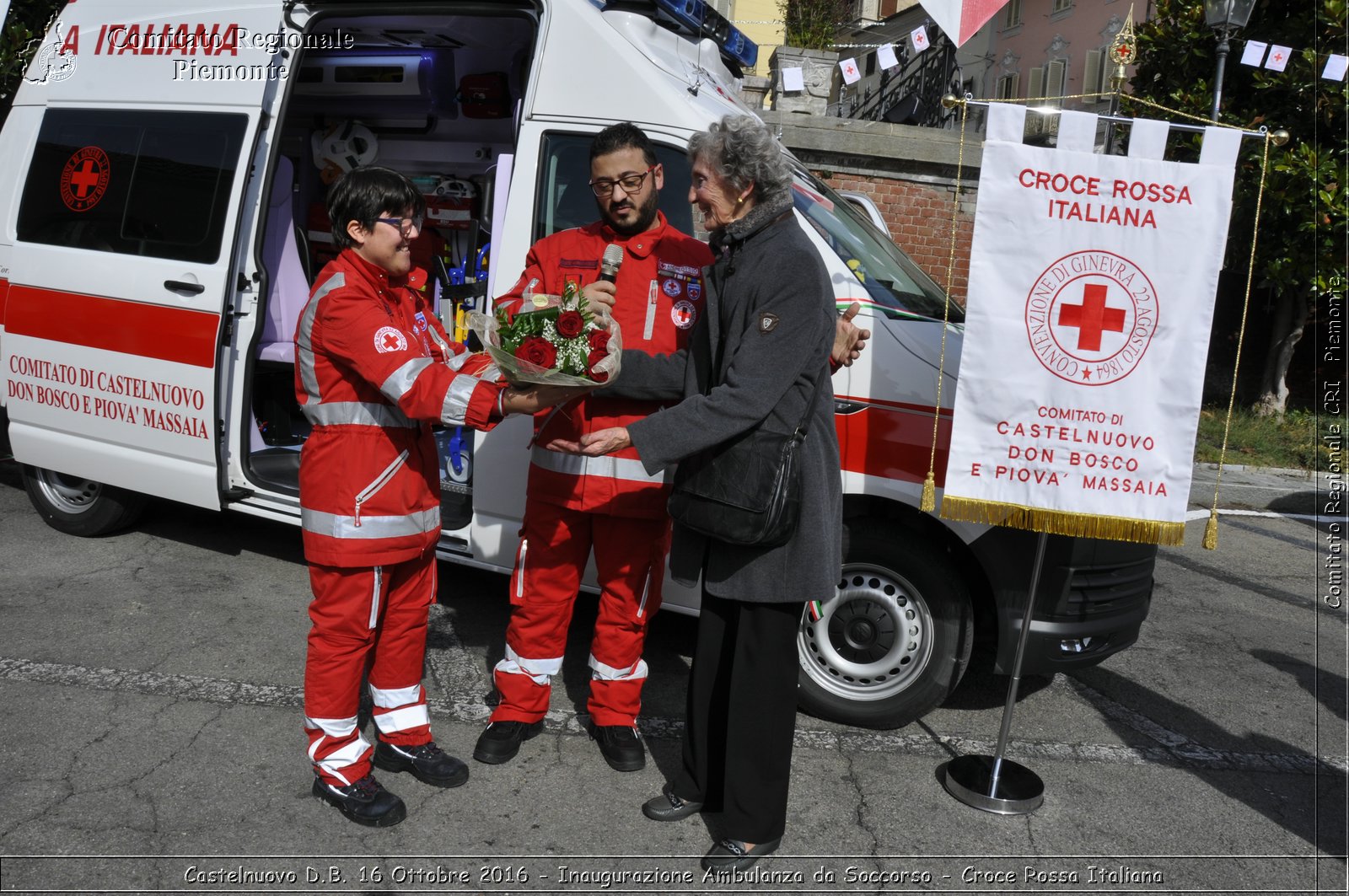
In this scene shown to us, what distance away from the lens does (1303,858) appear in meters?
3.35

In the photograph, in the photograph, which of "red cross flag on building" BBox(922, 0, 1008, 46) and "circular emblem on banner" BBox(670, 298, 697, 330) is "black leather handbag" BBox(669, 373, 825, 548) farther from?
"red cross flag on building" BBox(922, 0, 1008, 46)

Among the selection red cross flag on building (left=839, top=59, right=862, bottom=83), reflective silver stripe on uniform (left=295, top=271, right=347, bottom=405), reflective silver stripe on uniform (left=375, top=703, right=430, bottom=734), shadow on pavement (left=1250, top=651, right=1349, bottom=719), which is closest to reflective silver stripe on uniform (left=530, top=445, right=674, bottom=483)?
reflective silver stripe on uniform (left=295, top=271, right=347, bottom=405)

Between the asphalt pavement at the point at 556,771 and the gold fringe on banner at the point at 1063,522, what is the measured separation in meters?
0.98

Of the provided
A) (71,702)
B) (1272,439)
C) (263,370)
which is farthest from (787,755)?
(1272,439)

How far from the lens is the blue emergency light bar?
454 centimetres

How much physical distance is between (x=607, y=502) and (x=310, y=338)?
41.8 inches

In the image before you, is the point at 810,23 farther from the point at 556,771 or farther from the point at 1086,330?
the point at 556,771

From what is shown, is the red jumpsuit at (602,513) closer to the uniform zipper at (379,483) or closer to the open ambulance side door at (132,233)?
the uniform zipper at (379,483)

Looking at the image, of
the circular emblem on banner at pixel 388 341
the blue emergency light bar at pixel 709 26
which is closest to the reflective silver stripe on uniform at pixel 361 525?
the circular emblem on banner at pixel 388 341

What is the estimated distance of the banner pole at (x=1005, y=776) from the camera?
137 inches

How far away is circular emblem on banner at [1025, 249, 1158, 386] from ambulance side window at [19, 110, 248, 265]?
141 inches

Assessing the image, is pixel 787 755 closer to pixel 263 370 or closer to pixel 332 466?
pixel 332 466

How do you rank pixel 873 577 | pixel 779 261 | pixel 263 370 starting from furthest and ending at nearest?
pixel 263 370 → pixel 873 577 → pixel 779 261

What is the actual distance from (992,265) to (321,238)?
212 inches
